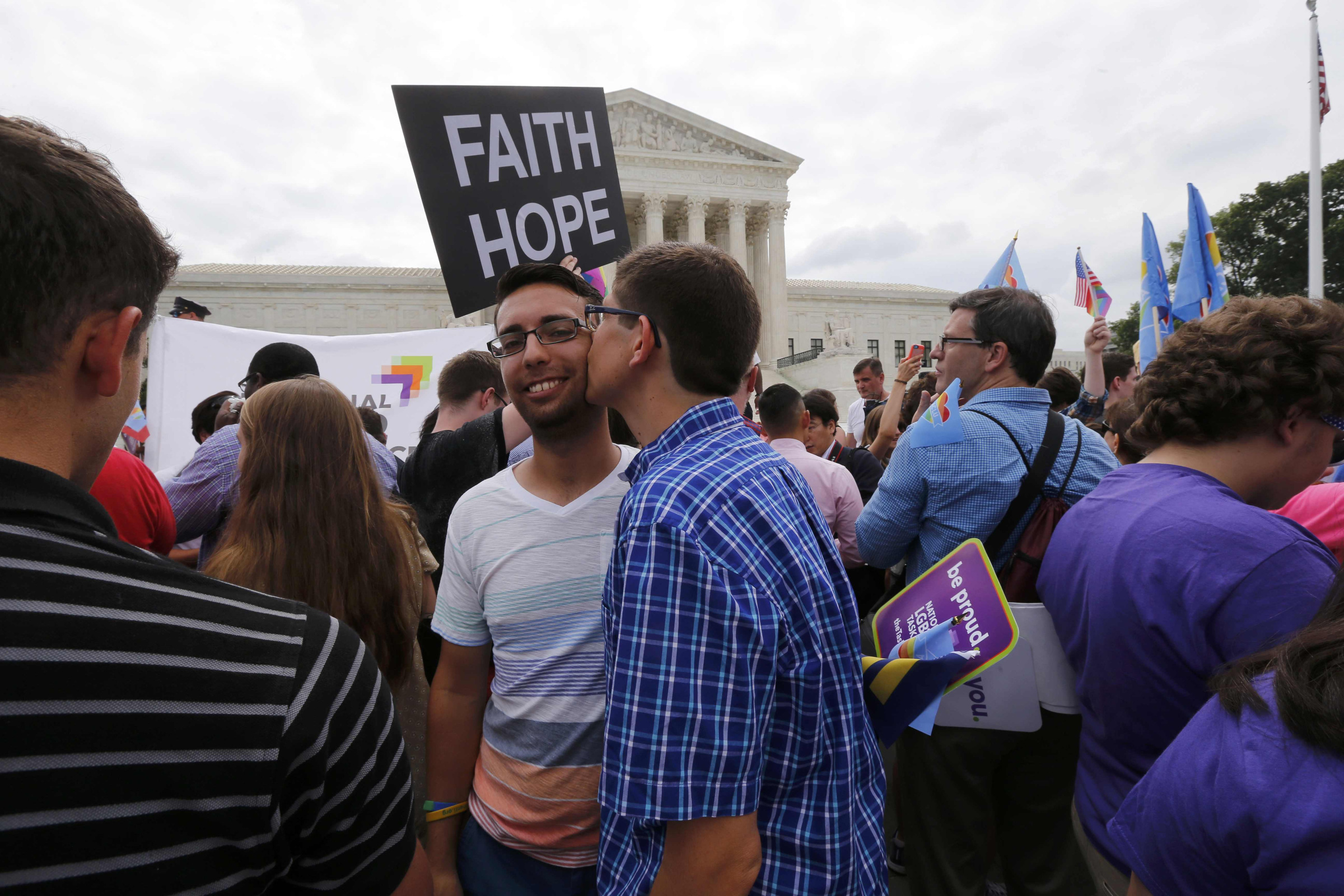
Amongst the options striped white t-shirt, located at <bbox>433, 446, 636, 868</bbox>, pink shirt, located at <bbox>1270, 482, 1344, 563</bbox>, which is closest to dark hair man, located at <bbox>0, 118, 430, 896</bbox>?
striped white t-shirt, located at <bbox>433, 446, 636, 868</bbox>

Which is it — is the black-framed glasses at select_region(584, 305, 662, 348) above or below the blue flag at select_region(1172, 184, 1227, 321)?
below

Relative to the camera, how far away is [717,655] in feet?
3.38

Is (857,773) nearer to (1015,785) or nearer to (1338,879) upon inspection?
(1338,879)

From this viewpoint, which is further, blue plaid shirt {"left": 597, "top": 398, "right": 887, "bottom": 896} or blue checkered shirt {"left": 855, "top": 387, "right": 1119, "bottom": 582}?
blue checkered shirt {"left": 855, "top": 387, "right": 1119, "bottom": 582}

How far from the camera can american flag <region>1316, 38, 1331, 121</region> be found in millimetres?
14867

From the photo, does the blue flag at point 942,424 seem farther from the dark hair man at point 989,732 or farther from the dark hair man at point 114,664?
the dark hair man at point 114,664

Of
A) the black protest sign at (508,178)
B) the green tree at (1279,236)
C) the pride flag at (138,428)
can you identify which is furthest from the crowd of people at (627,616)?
the green tree at (1279,236)

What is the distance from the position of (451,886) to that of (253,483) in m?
1.21

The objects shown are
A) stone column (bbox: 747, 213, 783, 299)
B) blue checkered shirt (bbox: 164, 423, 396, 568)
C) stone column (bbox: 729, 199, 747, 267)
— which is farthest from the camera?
stone column (bbox: 747, 213, 783, 299)

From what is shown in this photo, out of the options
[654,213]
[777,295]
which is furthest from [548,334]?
[777,295]

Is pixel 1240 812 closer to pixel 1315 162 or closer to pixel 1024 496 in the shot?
pixel 1024 496

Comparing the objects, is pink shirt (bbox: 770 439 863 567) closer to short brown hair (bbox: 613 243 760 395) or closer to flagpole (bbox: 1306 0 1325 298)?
short brown hair (bbox: 613 243 760 395)

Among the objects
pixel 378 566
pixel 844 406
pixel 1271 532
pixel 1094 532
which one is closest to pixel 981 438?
pixel 1094 532

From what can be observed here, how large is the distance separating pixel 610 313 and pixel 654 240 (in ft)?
118
